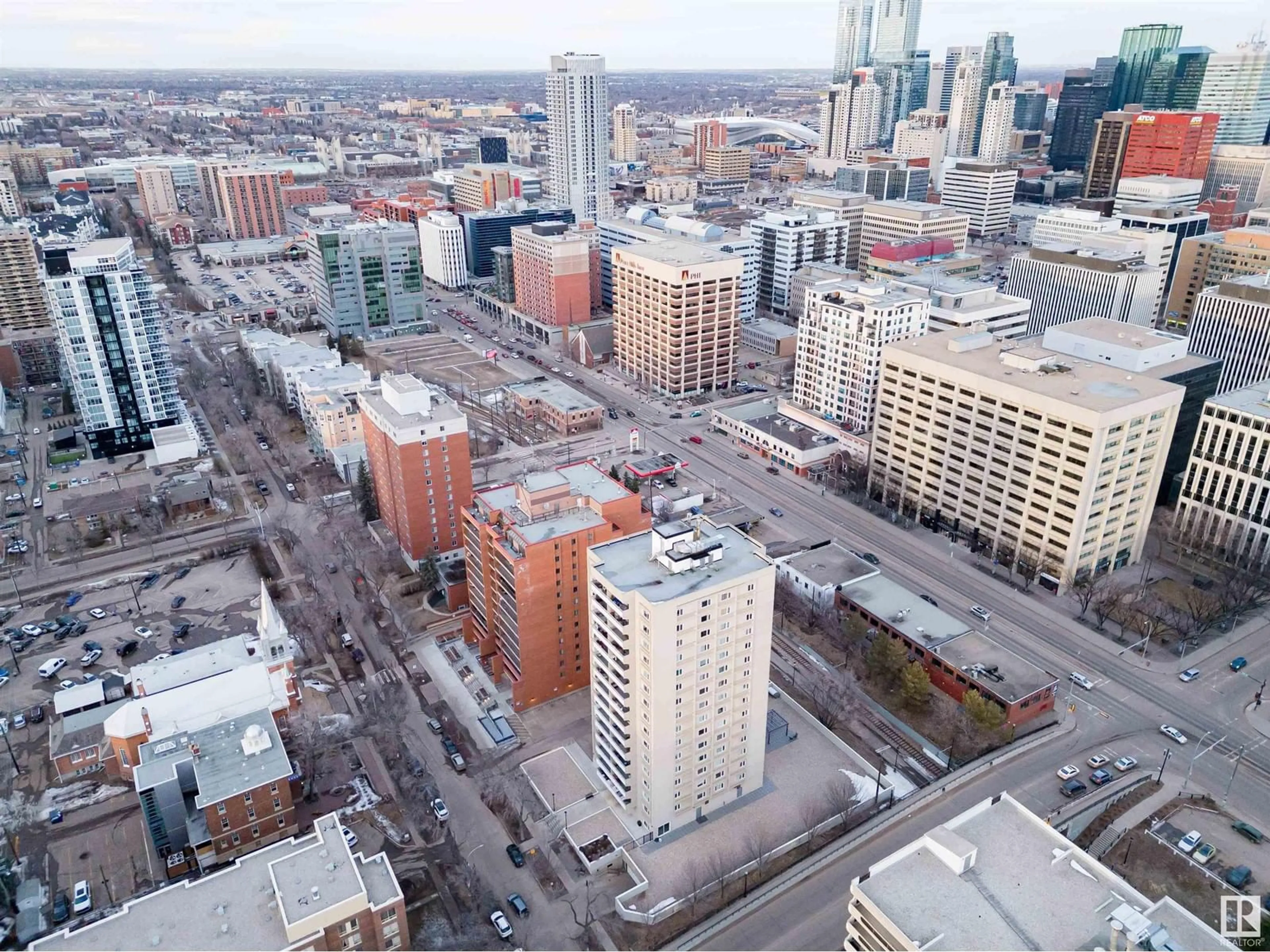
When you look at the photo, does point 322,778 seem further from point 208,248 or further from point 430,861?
point 208,248

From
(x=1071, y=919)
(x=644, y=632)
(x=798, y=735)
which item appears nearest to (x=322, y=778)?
(x=644, y=632)

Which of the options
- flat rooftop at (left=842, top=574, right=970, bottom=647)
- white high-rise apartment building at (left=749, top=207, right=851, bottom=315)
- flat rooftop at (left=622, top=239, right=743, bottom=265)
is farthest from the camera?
white high-rise apartment building at (left=749, top=207, right=851, bottom=315)

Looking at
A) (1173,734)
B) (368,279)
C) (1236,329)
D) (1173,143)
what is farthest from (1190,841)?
(1173,143)

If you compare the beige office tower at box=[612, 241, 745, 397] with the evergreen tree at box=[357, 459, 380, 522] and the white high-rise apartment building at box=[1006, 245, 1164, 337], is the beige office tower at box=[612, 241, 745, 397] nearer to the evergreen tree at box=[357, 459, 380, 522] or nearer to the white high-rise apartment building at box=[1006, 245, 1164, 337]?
the white high-rise apartment building at box=[1006, 245, 1164, 337]

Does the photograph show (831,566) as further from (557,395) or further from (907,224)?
(907,224)

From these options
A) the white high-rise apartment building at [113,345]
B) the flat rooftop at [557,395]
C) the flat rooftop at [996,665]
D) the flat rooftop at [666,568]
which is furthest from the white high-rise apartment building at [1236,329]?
the white high-rise apartment building at [113,345]

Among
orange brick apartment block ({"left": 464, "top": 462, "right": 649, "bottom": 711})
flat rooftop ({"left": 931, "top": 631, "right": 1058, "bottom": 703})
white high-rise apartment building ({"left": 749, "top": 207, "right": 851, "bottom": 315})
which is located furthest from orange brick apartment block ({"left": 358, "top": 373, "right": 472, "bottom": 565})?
white high-rise apartment building ({"left": 749, "top": 207, "right": 851, "bottom": 315})
